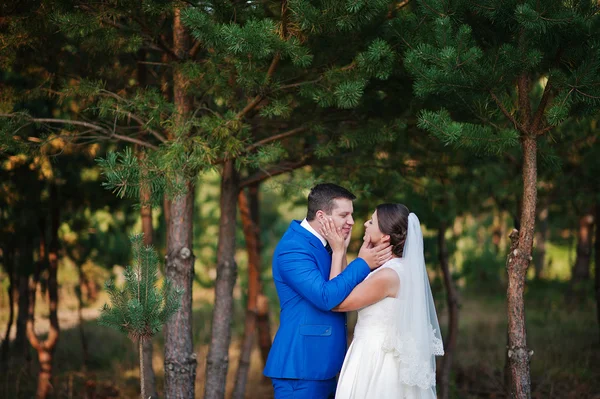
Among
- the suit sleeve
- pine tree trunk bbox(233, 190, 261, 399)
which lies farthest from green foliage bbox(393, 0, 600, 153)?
pine tree trunk bbox(233, 190, 261, 399)

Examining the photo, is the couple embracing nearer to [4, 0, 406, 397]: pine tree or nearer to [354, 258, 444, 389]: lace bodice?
[354, 258, 444, 389]: lace bodice

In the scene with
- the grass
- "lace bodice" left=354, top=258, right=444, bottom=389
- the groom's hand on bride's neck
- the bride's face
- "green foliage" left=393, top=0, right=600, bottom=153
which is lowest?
the grass

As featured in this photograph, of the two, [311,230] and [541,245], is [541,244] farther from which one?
[311,230]

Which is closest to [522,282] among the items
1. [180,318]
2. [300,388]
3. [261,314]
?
[300,388]

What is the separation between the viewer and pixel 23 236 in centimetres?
870

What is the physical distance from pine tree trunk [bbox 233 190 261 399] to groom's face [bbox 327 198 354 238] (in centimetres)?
381

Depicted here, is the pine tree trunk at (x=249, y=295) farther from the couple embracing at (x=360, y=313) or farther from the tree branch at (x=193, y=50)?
the couple embracing at (x=360, y=313)

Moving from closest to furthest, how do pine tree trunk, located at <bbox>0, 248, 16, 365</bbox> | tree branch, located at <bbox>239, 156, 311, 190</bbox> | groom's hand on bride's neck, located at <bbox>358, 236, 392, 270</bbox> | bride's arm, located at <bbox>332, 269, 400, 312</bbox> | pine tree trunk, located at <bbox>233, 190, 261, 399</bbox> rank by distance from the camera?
bride's arm, located at <bbox>332, 269, 400, 312</bbox> < groom's hand on bride's neck, located at <bbox>358, 236, 392, 270</bbox> < tree branch, located at <bbox>239, 156, 311, 190</bbox> < pine tree trunk, located at <bbox>233, 190, 261, 399</bbox> < pine tree trunk, located at <bbox>0, 248, 16, 365</bbox>

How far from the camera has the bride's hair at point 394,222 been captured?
14.4 ft

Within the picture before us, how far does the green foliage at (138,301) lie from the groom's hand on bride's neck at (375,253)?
1.36 m

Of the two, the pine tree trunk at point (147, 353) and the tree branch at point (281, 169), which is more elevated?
the tree branch at point (281, 169)

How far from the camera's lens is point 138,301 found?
4.06 m

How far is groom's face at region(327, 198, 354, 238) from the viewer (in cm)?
442

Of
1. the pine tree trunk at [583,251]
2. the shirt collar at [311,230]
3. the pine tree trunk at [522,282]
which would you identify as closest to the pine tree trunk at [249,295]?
the shirt collar at [311,230]
